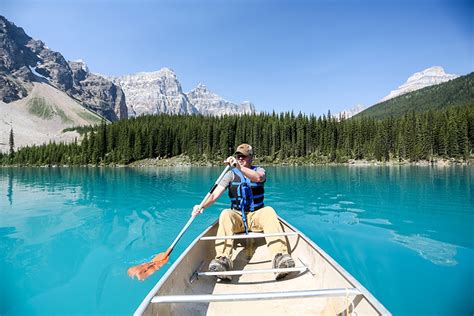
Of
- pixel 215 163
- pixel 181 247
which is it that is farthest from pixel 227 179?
pixel 215 163

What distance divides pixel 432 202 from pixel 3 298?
23721 millimetres

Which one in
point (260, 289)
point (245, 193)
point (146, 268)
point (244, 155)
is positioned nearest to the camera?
point (260, 289)

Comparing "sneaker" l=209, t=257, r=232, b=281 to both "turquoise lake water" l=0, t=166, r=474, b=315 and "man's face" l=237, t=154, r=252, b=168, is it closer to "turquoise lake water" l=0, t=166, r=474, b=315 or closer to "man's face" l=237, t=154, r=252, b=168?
"man's face" l=237, t=154, r=252, b=168

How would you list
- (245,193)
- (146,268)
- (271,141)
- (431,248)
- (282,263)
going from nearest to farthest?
(282,263), (146,268), (245,193), (431,248), (271,141)

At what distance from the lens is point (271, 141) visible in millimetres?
112375

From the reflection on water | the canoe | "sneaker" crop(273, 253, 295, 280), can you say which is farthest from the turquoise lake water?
"sneaker" crop(273, 253, 295, 280)

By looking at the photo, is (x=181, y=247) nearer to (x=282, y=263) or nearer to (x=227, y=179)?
(x=227, y=179)

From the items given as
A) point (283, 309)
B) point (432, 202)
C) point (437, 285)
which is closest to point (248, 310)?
point (283, 309)

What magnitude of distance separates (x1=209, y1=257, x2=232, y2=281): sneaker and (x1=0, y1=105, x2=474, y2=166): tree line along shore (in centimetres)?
9790

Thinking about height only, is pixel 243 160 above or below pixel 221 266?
above

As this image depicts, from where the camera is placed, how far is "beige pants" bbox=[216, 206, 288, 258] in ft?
22.2

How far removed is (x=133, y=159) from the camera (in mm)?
113188

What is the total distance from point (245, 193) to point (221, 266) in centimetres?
210

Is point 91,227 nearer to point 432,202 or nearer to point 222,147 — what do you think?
point 432,202
